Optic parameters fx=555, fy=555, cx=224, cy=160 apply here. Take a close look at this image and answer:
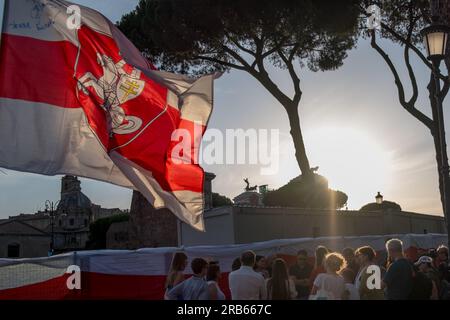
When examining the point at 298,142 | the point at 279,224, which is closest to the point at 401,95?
the point at 298,142

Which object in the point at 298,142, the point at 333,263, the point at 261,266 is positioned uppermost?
the point at 298,142

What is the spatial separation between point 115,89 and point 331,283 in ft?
10.8

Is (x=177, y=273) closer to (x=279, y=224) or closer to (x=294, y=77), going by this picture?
(x=279, y=224)

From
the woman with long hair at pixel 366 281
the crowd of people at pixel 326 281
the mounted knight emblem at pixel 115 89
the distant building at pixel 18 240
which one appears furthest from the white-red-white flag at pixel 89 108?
the distant building at pixel 18 240

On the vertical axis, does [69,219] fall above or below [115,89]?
above

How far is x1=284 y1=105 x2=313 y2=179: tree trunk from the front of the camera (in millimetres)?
22500

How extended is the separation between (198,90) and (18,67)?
2206 millimetres

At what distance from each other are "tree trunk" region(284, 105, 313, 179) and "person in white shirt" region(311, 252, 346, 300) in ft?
54.7

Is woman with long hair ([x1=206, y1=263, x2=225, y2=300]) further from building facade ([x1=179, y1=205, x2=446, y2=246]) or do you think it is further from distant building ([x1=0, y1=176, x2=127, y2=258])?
distant building ([x1=0, y1=176, x2=127, y2=258])

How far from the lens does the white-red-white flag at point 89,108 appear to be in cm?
588

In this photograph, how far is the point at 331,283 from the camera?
5820mm
